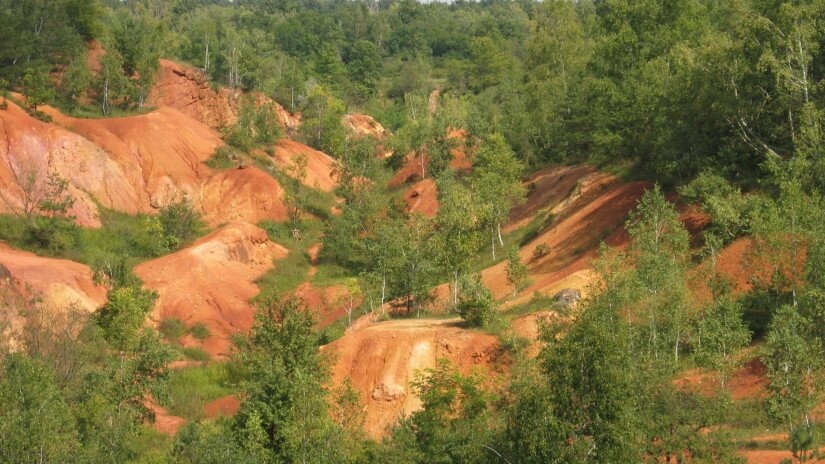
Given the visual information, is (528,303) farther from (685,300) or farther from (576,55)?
(576,55)

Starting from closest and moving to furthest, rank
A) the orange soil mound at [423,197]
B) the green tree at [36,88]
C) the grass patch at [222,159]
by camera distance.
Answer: the green tree at [36,88], the orange soil mound at [423,197], the grass patch at [222,159]

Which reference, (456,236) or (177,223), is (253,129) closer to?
(177,223)

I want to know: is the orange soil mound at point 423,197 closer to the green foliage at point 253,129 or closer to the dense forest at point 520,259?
the dense forest at point 520,259

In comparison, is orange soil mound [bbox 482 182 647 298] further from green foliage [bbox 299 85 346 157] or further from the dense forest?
green foliage [bbox 299 85 346 157]

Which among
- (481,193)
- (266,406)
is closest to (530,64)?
(481,193)

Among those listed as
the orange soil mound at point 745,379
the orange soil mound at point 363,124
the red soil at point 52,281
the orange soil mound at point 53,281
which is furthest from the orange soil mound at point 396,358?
the orange soil mound at point 363,124
